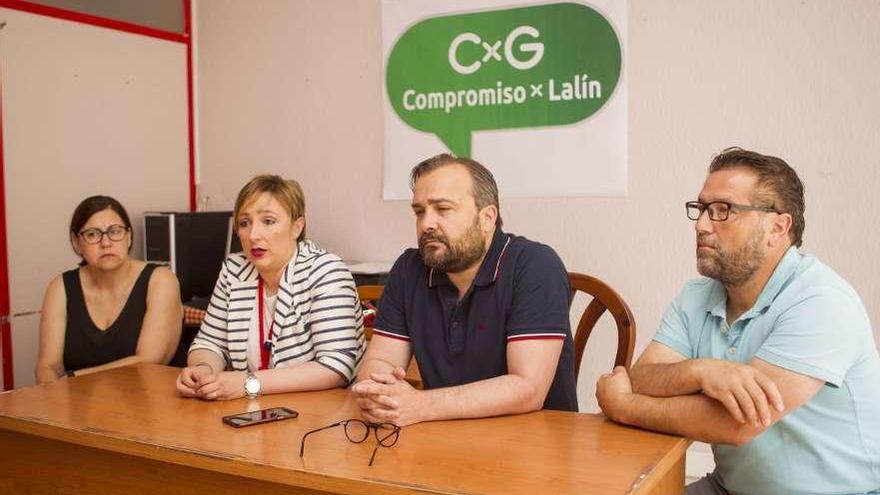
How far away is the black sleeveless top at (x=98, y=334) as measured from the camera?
274 cm

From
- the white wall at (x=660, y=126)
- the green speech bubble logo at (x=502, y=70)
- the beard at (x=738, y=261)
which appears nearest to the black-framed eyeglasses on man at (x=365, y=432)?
the beard at (x=738, y=261)

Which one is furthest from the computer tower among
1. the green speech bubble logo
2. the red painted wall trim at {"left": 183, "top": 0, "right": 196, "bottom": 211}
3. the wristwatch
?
the wristwatch

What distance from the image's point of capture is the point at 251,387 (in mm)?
1966

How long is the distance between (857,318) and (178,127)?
134 inches

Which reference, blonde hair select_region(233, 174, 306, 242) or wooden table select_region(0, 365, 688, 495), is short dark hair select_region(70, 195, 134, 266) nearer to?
blonde hair select_region(233, 174, 306, 242)

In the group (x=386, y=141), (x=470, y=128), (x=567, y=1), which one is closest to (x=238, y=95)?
(x=386, y=141)

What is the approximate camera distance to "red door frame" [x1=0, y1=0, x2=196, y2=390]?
3447mm

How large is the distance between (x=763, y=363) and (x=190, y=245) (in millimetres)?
2783

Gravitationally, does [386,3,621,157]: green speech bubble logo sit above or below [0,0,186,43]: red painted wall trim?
below

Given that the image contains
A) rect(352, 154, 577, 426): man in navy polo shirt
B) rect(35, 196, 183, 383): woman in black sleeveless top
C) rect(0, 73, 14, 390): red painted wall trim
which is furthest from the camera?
rect(0, 73, 14, 390): red painted wall trim

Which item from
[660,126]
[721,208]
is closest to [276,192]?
[721,208]

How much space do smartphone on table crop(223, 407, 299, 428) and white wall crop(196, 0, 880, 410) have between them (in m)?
1.75

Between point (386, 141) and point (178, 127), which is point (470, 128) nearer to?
point (386, 141)

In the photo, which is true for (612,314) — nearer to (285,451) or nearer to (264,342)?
(264,342)
